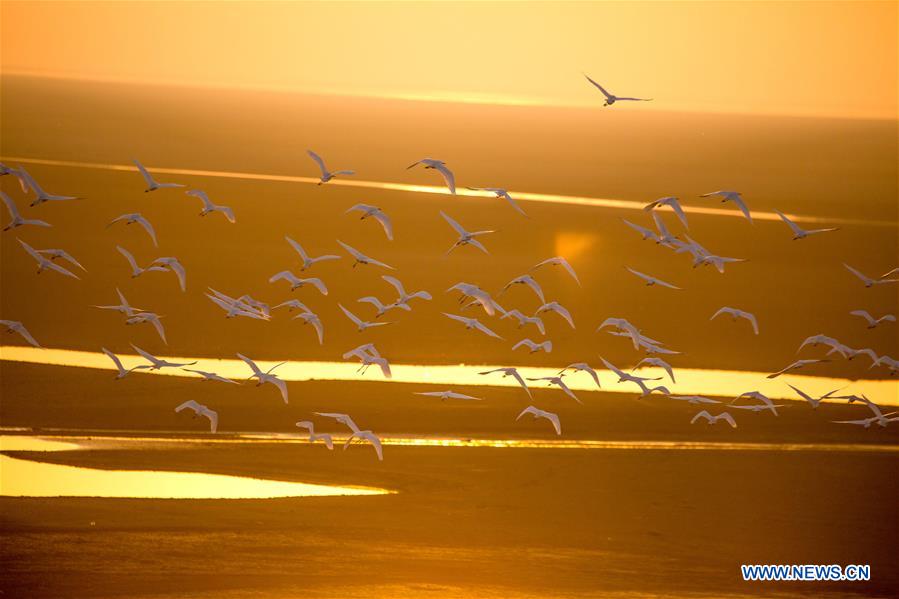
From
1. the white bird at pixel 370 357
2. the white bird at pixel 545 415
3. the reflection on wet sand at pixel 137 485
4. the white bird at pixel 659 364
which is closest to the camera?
the reflection on wet sand at pixel 137 485

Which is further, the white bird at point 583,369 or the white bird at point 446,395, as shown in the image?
the white bird at point 583,369

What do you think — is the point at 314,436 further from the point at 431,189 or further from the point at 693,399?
the point at 431,189

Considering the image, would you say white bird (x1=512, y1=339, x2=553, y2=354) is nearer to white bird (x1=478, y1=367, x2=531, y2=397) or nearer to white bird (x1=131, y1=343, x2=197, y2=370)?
white bird (x1=478, y1=367, x2=531, y2=397)

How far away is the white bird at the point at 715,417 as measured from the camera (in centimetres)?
2517

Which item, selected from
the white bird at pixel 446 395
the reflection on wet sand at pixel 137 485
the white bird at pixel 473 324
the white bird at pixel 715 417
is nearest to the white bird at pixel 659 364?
the white bird at pixel 715 417

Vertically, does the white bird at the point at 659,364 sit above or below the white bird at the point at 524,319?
below

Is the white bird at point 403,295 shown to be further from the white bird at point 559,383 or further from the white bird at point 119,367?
the white bird at point 119,367

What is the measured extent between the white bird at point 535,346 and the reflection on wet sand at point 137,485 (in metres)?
5.78

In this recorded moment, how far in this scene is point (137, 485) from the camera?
2195cm

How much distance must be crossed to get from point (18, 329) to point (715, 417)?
12423mm

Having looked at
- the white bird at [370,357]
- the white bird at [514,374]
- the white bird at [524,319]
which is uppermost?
the white bird at [524,319]

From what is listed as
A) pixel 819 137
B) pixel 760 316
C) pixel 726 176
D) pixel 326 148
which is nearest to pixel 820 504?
pixel 760 316

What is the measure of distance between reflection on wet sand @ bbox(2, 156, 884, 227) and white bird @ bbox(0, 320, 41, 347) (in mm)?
19441

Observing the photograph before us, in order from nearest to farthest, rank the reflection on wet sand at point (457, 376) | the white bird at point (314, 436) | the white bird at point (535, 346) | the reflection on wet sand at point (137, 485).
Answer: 1. the reflection on wet sand at point (137, 485)
2. the white bird at point (314, 436)
3. the reflection on wet sand at point (457, 376)
4. the white bird at point (535, 346)
